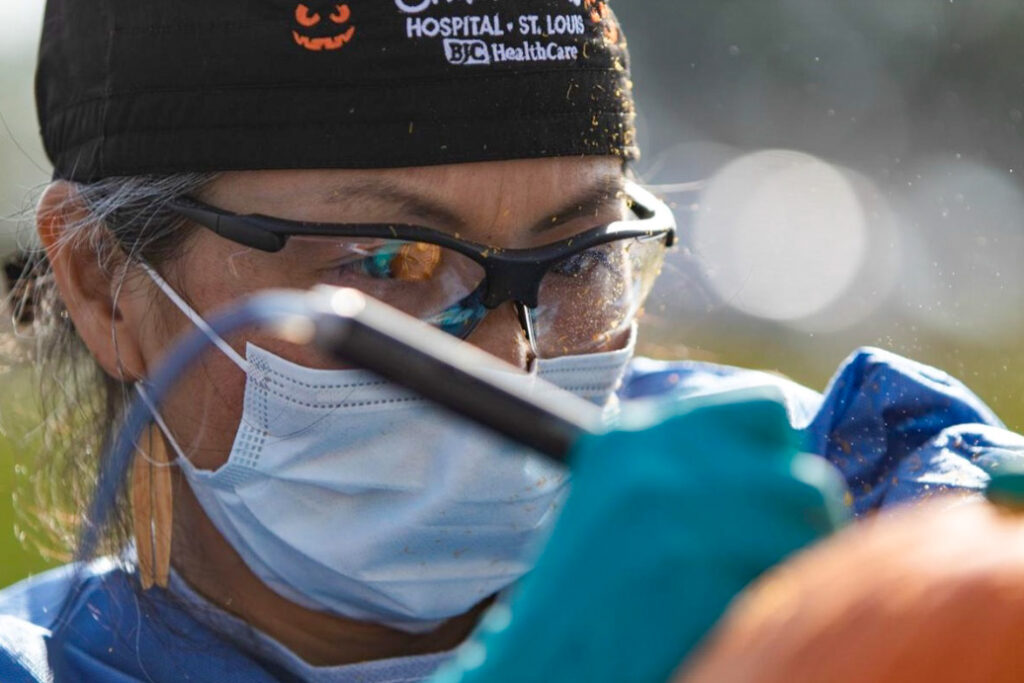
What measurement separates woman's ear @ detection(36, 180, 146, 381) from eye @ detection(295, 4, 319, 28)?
1.47ft

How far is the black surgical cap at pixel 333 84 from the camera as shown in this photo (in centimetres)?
175

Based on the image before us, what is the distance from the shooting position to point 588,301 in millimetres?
1921

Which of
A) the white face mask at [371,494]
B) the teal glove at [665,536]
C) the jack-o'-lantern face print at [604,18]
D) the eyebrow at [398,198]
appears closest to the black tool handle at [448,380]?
the teal glove at [665,536]

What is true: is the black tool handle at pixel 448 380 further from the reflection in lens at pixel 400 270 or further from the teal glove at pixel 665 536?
the reflection in lens at pixel 400 270

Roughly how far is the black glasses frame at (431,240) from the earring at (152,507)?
0.32m

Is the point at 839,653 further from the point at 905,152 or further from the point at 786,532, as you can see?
the point at 905,152

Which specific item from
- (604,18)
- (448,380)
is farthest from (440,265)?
(448,380)

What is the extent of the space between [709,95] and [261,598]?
25.8 ft

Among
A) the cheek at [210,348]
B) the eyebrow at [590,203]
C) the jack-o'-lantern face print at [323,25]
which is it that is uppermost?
the jack-o'-lantern face print at [323,25]

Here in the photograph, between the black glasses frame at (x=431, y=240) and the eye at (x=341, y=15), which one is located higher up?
the eye at (x=341, y=15)

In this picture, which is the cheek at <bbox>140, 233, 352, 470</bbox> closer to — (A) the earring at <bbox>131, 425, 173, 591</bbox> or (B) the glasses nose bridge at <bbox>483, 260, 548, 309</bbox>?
(A) the earring at <bbox>131, 425, 173, 591</bbox>

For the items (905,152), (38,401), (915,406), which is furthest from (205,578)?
(905,152)

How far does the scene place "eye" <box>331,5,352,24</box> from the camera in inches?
69.3

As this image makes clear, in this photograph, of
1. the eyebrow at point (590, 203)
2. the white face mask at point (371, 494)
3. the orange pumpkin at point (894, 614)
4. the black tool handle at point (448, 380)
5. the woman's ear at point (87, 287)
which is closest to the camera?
the orange pumpkin at point (894, 614)
